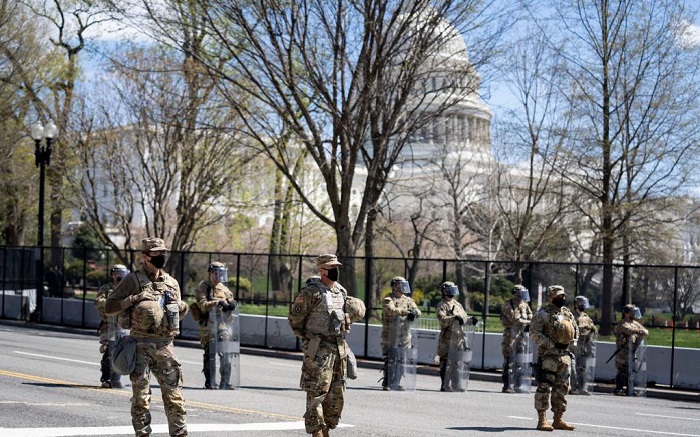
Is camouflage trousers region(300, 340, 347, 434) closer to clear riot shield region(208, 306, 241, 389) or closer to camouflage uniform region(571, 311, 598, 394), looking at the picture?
clear riot shield region(208, 306, 241, 389)

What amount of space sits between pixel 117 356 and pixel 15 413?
3.25m

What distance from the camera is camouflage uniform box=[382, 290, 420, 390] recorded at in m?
17.7

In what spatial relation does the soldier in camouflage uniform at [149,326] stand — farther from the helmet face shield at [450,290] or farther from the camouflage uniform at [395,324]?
the helmet face shield at [450,290]

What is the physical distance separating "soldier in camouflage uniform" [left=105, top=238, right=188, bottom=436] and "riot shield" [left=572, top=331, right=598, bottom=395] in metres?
11.6

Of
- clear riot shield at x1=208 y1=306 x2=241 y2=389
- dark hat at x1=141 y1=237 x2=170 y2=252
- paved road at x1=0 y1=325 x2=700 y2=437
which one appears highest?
dark hat at x1=141 y1=237 x2=170 y2=252

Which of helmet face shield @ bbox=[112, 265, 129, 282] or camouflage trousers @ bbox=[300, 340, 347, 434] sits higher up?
helmet face shield @ bbox=[112, 265, 129, 282]

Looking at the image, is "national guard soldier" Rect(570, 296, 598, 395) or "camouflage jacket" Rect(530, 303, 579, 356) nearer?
"camouflage jacket" Rect(530, 303, 579, 356)

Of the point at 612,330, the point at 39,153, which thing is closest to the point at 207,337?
the point at 612,330

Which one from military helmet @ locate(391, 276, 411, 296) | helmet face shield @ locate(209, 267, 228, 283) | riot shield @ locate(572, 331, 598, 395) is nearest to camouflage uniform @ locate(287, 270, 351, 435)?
helmet face shield @ locate(209, 267, 228, 283)

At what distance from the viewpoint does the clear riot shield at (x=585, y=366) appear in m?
19.3

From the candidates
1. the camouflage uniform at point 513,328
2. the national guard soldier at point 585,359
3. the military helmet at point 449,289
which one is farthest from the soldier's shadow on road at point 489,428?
the national guard soldier at point 585,359

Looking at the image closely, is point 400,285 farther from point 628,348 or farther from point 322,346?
point 322,346

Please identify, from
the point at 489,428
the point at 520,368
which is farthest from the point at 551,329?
the point at 520,368

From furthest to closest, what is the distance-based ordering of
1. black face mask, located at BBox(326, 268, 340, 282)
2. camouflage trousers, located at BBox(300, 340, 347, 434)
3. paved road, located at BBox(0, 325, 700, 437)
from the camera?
paved road, located at BBox(0, 325, 700, 437)
black face mask, located at BBox(326, 268, 340, 282)
camouflage trousers, located at BBox(300, 340, 347, 434)
